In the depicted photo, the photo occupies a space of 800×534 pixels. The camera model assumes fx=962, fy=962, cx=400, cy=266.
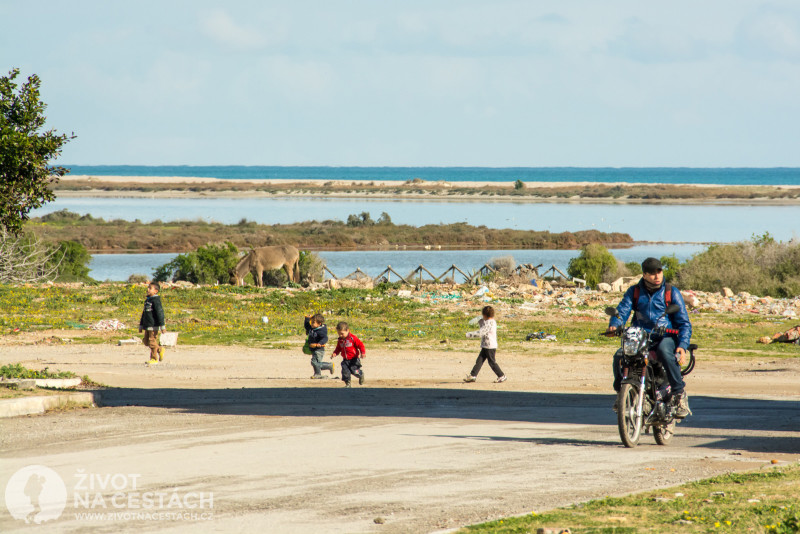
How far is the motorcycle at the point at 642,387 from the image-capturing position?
10.5 m

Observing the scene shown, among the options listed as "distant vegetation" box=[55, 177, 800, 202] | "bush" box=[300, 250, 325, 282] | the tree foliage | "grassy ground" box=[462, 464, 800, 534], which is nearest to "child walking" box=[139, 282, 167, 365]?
"grassy ground" box=[462, 464, 800, 534]

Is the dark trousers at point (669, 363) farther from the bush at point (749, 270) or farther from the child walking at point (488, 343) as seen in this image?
the bush at point (749, 270)

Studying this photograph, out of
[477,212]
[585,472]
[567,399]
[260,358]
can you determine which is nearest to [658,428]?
[585,472]

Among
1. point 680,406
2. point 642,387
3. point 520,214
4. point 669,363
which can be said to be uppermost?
point 520,214

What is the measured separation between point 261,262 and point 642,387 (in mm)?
32691

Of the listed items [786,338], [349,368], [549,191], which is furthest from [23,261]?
[549,191]

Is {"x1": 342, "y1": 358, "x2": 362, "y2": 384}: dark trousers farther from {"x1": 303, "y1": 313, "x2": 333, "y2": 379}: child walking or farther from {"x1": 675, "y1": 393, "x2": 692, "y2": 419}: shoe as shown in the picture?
{"x1": 675, "y1": 393, "x2": 692, "y2": 419}: shoe

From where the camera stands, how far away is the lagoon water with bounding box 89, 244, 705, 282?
190ft

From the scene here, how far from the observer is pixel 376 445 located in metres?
11.3

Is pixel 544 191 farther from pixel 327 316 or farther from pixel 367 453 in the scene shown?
pixel 367 453

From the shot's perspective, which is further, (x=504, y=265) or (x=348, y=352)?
(x=504, y=265)

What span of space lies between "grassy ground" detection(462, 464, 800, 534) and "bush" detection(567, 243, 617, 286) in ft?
128

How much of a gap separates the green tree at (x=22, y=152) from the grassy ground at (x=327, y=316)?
11129mm

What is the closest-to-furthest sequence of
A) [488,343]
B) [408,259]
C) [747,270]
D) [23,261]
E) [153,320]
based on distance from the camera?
[488,343]
[153,320]
[23,261]
[747,270]
[408,259]
